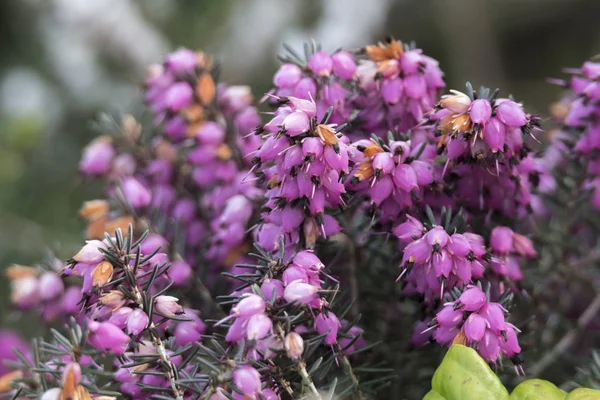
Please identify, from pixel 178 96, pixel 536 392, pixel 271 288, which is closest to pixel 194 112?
pixel 178 96

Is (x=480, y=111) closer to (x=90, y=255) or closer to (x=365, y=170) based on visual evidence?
(x=365, y=170)

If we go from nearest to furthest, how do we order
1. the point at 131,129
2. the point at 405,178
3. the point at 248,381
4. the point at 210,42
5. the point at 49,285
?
the point at 248,381 → the point at 405,178 → the point at 49,285 → the point at 131,129 → the point at 210,42

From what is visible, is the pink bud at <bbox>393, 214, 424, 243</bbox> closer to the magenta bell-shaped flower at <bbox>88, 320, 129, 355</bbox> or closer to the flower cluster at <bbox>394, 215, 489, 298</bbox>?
the flower cluster at <bbox>394, 215, 489, 298</bbox>

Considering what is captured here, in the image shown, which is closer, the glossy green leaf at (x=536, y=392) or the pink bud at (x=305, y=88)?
the glossy green leaf at (x=536, y=392)

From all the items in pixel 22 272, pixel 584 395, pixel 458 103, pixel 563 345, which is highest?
pixel 458 103

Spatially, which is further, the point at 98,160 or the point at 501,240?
the point at 98,160

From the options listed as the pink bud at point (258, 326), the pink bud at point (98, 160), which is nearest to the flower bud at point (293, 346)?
the pink bud at point (258, 326)

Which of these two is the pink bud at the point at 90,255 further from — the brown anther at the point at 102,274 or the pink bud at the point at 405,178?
the pink bud at the point at 405,178

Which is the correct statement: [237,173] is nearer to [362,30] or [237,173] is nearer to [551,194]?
[551,194]

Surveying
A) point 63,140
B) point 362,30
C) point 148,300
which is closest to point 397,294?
point 148,300
